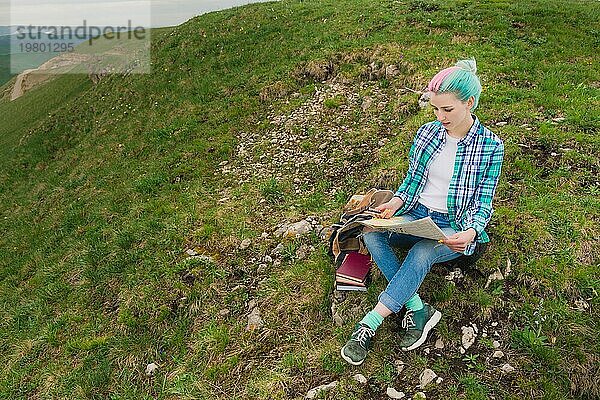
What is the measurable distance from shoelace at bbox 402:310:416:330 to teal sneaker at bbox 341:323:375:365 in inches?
15.9

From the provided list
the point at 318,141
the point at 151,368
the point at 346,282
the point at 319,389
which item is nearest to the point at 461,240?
the point at 346,282

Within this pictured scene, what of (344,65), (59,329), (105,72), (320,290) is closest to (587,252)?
(320,290)

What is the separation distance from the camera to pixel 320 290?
6418 mm

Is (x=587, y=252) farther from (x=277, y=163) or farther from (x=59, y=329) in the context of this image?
(x=59, y=329)

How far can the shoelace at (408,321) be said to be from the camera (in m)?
5.08

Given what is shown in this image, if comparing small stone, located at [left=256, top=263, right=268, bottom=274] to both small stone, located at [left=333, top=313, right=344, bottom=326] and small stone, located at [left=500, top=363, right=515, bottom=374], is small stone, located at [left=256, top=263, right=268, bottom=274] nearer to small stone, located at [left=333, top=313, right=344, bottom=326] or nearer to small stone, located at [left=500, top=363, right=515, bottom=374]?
small stone, located at [left=333, top=313, right=344, bottom=326]

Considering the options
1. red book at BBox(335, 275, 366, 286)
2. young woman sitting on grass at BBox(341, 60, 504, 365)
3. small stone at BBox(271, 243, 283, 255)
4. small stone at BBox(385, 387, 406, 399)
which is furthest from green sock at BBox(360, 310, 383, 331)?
small stone at BBox(271, 243, 283, 255)

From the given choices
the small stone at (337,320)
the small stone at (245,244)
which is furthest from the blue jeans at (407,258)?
the small stone at (245,244)

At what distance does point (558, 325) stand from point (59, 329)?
25.3 ft

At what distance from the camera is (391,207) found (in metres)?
5.44

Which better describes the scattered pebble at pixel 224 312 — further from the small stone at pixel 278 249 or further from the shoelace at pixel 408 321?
the shoelace at pixel 408 321

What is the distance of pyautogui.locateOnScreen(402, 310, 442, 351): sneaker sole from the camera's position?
501cm

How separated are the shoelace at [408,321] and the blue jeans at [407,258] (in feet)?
1.25

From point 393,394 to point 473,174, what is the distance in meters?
2.45
